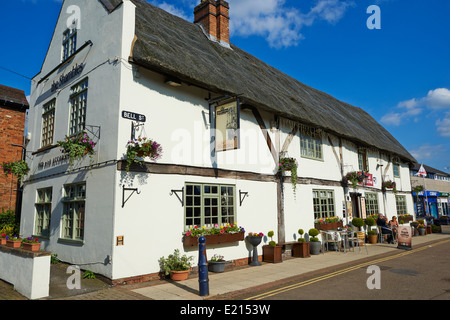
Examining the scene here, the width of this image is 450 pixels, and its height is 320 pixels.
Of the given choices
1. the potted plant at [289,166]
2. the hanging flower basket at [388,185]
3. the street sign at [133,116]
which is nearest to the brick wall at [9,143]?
the street sign at [133,116]

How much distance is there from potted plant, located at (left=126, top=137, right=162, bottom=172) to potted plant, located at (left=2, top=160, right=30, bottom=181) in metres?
6.07

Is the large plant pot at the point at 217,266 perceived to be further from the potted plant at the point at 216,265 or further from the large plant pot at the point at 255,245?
the large plant pot at the point at 255,245

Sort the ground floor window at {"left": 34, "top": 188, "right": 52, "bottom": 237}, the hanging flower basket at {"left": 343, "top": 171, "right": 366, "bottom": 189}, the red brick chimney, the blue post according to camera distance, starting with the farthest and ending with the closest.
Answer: the hanging flower basket at {"left": 343, "top": 171, "right": 366, "bottom": 189}, the red brick chimney, the ground floor window at {"left": 34, "top": 188, "right": 52, "bottom": 237}, the blue post

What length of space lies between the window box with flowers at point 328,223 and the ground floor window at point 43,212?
9953mm

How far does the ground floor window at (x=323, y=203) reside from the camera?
13.3m

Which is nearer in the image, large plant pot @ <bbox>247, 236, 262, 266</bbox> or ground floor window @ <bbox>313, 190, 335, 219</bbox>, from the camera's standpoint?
large plant pot @ <bbox>247, 236, 262, 266</bbox>

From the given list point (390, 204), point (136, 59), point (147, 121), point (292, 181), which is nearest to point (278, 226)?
point (292, 181)

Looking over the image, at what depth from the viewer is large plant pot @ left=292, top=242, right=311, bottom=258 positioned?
11.3 meters

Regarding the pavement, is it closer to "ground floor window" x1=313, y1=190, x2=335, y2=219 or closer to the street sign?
"ground floor window" x1=313, y1=190, x2=335, y2=219

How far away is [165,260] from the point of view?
7742mm

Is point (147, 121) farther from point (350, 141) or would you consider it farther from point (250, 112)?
point (350, 141)

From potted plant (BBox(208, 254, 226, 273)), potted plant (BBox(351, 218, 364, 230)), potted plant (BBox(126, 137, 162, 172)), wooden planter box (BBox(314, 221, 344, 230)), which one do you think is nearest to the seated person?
potted plant (BBox(351, 218, 364, 230))

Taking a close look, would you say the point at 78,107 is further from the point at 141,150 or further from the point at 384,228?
the point at 384,228
